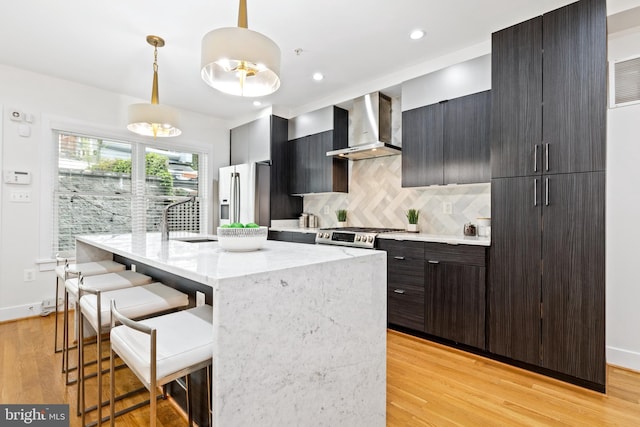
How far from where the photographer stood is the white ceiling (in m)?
2.38

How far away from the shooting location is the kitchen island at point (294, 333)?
3.42ft

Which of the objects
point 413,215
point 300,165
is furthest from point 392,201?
point 300,165

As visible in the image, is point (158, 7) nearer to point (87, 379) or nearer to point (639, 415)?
point (87, 379)

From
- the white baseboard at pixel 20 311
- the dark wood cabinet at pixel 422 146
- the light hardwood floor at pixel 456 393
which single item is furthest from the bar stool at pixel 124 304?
the white baseboard at pixel 20 311

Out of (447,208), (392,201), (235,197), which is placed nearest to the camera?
(447,208)

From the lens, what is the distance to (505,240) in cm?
243

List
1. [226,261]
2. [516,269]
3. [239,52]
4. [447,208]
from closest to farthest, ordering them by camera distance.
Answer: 1. [226,261]
2. [239,52]
3. [516,269]
4. [447,208]

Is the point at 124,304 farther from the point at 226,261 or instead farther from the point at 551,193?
the point at 551,193

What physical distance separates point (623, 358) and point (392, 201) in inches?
91.4

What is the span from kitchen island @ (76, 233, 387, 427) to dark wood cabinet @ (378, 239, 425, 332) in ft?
4.52

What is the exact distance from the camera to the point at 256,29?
8.80ft

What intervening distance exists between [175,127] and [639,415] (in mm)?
3677

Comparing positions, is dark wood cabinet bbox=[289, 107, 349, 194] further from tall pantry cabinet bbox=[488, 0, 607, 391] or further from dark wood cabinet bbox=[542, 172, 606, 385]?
dark wood cabinet bbox=[542, 172, 606, 385]

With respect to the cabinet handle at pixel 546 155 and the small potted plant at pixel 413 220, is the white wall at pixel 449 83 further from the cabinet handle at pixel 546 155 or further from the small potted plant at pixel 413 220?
the small potted plant at pixel 413 220
